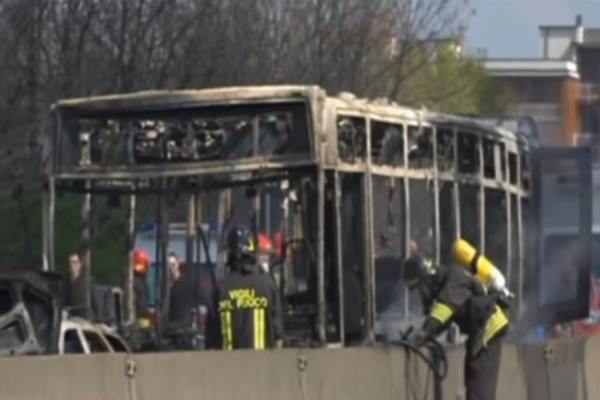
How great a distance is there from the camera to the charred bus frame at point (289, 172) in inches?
757

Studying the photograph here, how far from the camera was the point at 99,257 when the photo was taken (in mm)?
29047

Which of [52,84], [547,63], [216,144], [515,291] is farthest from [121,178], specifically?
[547,63]

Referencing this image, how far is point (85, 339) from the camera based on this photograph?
1630cm

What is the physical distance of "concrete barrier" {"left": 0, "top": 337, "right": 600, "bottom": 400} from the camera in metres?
13.9

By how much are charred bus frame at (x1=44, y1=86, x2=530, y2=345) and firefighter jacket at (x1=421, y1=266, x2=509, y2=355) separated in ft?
4.83

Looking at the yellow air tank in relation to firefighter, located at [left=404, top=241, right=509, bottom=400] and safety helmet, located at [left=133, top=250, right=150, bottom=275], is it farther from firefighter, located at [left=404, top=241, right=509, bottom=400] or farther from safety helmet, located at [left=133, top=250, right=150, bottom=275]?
safety helmet, located at [left=133, top=250, right=150, bottom=275]

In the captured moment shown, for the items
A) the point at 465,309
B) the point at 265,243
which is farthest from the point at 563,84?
the point at 465,309

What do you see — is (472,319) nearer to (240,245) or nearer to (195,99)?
(240,245)

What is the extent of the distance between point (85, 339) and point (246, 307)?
164 cm

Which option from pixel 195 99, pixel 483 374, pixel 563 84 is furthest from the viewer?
pixel 563 84

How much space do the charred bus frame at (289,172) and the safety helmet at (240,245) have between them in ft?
4.78

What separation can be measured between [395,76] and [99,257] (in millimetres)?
18938

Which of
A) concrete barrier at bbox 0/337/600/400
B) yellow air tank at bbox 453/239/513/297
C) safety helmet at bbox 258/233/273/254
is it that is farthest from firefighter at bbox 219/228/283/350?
safety helmet at bbox 258/233/273/254

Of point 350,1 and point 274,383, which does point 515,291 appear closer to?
point 274,383
